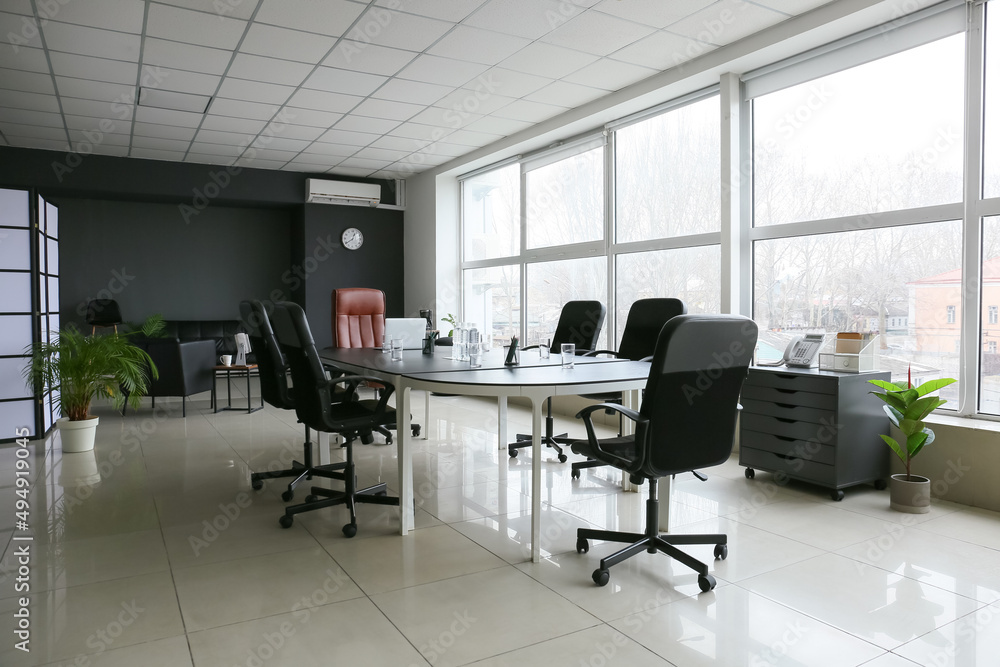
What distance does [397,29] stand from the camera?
176 inches

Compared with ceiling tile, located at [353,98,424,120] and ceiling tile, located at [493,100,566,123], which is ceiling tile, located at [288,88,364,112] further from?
ceiling tile, located at [493,100,566,123]

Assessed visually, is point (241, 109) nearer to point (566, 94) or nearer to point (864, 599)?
point (566, 94)

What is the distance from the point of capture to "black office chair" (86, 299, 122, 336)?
27.0 ft

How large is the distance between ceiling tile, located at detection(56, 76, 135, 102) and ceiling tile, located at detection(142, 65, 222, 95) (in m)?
0.27

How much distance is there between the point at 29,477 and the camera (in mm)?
4258

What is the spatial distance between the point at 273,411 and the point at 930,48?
6417mm

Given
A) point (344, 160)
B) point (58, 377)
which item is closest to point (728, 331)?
point (58, 377)

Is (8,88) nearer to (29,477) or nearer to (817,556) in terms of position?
(29,477)

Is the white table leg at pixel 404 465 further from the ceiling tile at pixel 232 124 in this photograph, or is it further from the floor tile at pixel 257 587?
the ceiling tile at pixel 232 124

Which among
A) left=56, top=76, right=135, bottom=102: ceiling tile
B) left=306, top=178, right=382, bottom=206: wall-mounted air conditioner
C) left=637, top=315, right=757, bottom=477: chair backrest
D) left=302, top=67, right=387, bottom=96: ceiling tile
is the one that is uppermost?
left=302, top=67, right=387, bottom=96: ceiling tile

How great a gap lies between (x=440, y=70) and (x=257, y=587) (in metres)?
4.07

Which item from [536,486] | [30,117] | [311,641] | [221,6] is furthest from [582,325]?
[30,117]

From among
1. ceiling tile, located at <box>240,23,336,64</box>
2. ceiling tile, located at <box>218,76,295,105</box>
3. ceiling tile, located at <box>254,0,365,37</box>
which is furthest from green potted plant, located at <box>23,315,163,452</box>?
ceiling tile, located at <box>254,0,365,37</box>

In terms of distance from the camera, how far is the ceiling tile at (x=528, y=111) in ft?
20.2
